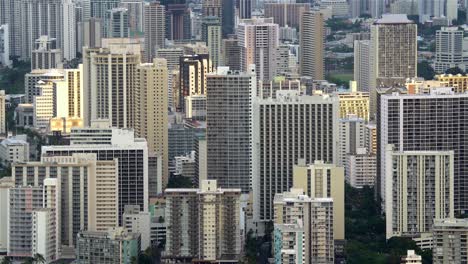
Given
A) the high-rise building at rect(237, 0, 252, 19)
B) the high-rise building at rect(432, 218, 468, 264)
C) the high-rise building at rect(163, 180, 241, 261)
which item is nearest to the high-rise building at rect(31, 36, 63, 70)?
the high-rise building at rect(237, 0, 252, 19)

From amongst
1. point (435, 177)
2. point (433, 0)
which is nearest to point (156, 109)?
point (435, 177)

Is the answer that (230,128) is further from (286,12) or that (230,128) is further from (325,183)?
(286,12)

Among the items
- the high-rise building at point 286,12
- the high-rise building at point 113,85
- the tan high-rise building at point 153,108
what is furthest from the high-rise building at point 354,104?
the high-rise building at point 286,12

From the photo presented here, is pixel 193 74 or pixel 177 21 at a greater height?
pixel 177 21

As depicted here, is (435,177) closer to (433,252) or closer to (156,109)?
(433,252)

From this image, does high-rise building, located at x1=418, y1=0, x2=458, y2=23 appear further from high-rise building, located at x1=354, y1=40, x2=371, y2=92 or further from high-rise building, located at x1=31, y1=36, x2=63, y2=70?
high-rise building, located at x1=354, y1=40, x2=371, y2=92

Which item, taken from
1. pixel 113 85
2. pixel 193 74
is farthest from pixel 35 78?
pixel 113 85
